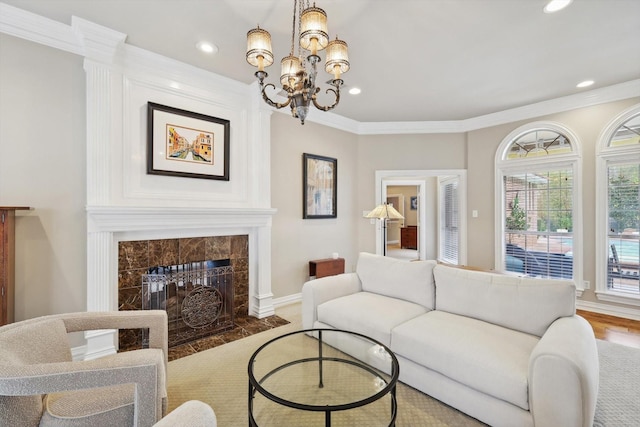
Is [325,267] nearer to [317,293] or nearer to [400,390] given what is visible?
[317,293]

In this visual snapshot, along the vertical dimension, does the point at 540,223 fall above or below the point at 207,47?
below

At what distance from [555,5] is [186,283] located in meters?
3.98

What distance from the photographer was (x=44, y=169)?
236 cm

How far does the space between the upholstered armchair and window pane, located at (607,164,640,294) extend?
16.3 ft

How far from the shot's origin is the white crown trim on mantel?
226 centimetres

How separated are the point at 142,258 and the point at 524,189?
508cm

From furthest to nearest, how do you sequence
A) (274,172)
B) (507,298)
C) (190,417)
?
(274,172) < (507,298) < (190,417)

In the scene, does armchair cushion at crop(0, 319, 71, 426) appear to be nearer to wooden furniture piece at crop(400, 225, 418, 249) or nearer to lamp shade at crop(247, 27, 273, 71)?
lamp shade at crop(247, 27, 273, 71)

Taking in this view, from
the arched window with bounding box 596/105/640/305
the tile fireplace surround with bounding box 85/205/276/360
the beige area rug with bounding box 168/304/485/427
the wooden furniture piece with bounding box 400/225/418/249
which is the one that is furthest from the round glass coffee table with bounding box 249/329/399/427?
the wooden furniture piece with bounding box 400/225/418/249

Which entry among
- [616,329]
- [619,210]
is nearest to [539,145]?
[619,210]

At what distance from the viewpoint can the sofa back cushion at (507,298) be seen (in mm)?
1964

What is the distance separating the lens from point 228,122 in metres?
3.37

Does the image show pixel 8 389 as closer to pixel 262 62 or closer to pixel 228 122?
pixel 262 62

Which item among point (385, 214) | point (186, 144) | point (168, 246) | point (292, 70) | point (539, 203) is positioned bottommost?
point (168, 246)
